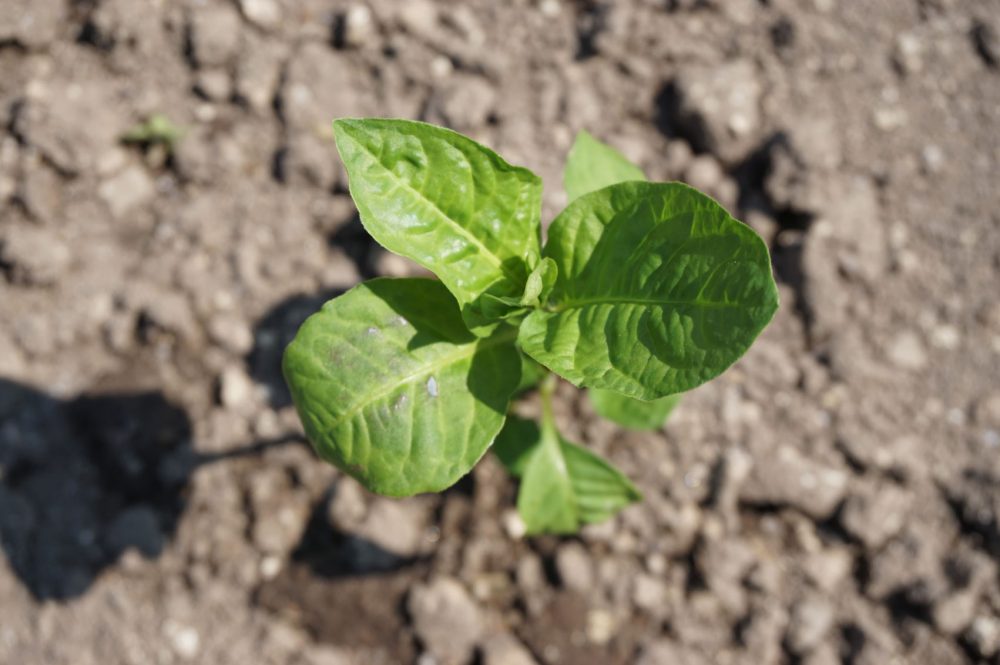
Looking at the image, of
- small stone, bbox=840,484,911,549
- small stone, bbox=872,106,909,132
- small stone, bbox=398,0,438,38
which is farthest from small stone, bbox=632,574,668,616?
small stone, bbox=398,0,438,38

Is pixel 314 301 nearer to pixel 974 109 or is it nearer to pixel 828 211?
pixel 828 211

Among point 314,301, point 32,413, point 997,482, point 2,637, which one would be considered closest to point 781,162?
point 997,482

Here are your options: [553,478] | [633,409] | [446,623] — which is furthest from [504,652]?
[633,409]

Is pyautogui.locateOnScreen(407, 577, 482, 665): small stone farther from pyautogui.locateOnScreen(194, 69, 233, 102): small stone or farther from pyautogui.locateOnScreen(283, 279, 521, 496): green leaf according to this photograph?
pyautogui.locateOnScreen(194, 69, 233, 102): small stone

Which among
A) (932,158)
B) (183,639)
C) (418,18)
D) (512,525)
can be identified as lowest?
(183,639)

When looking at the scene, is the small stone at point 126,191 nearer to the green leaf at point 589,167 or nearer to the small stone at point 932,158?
the green leaf at point 589,167

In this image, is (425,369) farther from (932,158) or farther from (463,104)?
(932,158)
